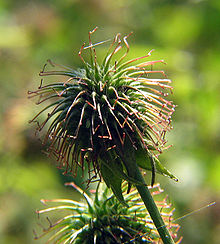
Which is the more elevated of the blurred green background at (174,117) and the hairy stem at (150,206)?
the blurred green background at (174,117)

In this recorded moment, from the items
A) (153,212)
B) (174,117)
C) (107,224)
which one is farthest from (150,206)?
(174,117)

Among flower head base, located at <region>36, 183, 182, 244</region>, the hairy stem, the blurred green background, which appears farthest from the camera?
the blurred green background

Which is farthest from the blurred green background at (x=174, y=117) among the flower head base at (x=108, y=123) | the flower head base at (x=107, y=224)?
the flower head base at (x=108, y=123)

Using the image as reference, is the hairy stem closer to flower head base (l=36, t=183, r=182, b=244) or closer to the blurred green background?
flower head base (l=36, t=183, r=182, b=244)

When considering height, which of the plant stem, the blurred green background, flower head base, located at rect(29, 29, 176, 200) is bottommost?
the plant stem

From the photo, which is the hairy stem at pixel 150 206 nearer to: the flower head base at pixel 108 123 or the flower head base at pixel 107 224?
the flower head base at pixel 108 123

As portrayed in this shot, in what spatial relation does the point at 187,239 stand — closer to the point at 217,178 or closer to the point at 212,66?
the point at 217,178

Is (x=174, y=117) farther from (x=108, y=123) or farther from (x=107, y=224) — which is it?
(x=108, y=123)

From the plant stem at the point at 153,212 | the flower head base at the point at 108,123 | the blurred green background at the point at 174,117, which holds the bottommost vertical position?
the plant stem at the point at 153,212

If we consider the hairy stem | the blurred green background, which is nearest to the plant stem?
the hairy stem
